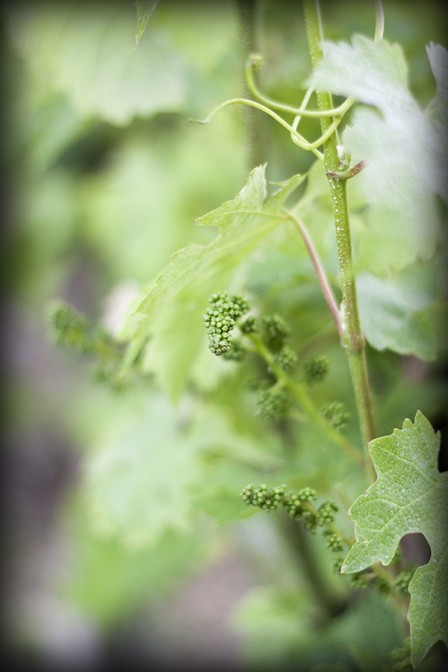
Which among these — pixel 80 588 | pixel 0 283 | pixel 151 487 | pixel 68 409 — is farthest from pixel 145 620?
pixel 151 487

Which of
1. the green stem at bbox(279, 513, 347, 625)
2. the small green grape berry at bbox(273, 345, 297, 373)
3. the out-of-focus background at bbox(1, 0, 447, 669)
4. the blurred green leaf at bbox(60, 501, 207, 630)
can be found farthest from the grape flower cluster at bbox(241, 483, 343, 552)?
the blurred green leaf at bbox(60, 501, 207, 630)

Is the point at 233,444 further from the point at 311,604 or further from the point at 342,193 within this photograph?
the point at 342,193

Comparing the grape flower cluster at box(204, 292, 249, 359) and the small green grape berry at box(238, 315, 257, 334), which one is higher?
the small green grape berry at box(238, 315, 257, 334)

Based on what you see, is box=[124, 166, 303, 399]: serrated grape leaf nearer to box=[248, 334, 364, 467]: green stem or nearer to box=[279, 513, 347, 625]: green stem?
box=[248, 334, 364, 467]: green stem

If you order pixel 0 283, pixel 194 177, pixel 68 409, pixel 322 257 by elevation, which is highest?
pixel 68 409

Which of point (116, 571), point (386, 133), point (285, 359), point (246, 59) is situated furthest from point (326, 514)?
point (116, 571)

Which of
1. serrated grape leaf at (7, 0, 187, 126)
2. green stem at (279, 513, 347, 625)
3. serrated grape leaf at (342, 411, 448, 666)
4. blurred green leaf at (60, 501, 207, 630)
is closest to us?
serrated grape leaf at (342, 411, 448, 666)
